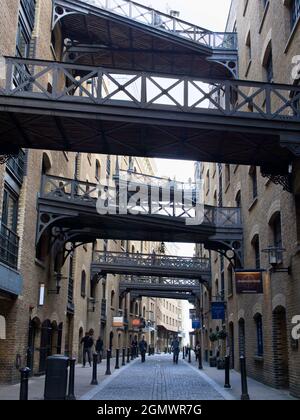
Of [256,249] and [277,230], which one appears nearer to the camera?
[277,230]

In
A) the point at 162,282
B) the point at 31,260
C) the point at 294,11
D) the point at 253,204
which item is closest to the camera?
the point at 294,11

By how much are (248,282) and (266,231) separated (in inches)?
96.3

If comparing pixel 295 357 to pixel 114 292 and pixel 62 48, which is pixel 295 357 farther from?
pixel 114 292

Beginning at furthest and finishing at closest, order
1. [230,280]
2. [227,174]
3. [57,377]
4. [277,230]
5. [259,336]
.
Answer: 1. [227,174]
2. [230,280]
3. [259,336]
4. [277,230]
5. [57,377]

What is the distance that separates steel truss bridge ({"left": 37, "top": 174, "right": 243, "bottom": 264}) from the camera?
757 inches

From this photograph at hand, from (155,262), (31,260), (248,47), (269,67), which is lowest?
(31,260)

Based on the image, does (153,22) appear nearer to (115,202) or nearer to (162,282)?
(115,202)

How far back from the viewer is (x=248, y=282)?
1535 cm

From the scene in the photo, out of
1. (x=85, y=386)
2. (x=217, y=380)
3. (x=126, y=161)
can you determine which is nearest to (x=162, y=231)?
(x=217, y=380)

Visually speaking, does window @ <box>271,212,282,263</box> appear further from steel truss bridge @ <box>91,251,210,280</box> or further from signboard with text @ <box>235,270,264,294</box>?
steel truss bridge @ <box>91,251,210,280</box>

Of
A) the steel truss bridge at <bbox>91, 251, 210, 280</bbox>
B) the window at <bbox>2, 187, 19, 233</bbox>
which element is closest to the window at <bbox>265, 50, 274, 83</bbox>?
the window at <bbox>2, 187, 19, 233</bbox>

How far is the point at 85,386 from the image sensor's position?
15328mm

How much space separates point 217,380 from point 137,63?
13.0 metres

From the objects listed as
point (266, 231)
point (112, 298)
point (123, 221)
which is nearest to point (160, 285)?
point (112, 298)
